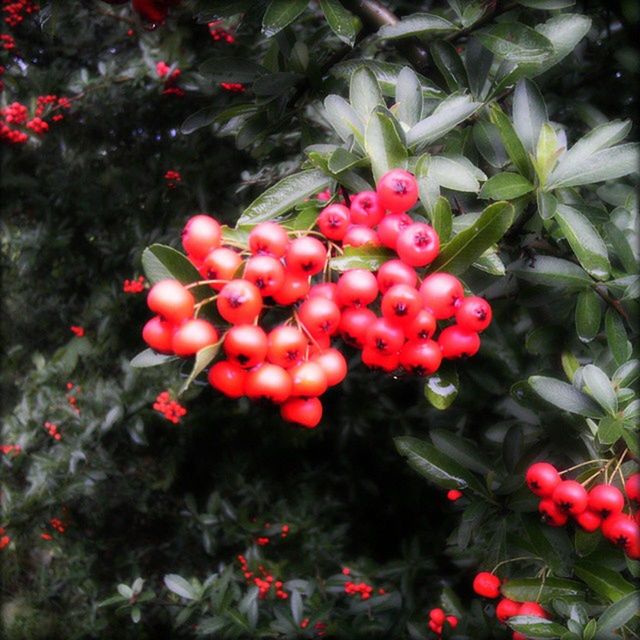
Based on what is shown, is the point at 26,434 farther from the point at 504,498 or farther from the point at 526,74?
the point at 526,74

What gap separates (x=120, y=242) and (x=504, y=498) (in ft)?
8.62

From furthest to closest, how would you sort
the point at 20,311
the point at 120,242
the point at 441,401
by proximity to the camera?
the point at 20,311 → the point at 120,242 → the point at 441,401

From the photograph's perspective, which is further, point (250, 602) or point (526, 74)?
point (250, 602)

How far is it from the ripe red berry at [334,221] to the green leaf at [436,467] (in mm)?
662

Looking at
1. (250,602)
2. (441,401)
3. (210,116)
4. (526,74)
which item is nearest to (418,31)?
(526,74)

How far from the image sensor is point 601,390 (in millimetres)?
1355

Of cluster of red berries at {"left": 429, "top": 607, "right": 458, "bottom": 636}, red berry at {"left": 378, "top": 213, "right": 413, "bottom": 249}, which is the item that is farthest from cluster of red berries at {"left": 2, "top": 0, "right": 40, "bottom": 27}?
cluster of red berries at {"left": 429, "top": 607, "right": 458, "bottom": 636}

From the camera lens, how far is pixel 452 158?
Answer: 133 cm

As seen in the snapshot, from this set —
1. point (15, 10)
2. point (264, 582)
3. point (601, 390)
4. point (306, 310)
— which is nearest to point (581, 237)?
point (601, 390)

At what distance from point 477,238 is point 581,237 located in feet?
1.51

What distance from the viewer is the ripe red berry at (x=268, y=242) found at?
997 millimetres

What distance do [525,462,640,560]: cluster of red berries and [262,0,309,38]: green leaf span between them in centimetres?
110

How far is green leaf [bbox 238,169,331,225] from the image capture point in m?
1.24

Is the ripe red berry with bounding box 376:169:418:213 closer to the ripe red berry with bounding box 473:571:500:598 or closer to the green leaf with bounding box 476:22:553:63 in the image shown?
the green leaf with bounding box 476:22:553:63
